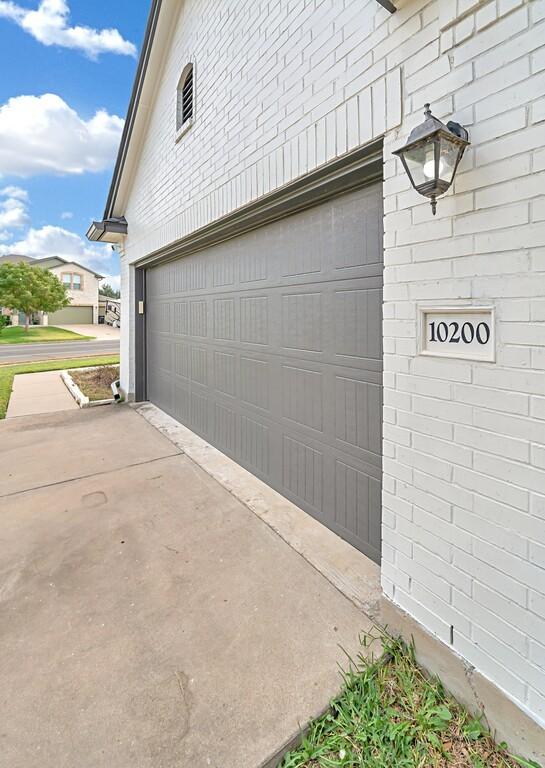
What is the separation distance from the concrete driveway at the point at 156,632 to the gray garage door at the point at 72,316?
146ft

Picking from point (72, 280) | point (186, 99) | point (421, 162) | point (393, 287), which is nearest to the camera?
point (421, 162)

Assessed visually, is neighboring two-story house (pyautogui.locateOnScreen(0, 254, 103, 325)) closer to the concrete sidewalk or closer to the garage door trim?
the concrete sidewalk

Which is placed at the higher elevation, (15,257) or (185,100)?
(15,257)

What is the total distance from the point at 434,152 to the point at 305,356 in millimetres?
1906

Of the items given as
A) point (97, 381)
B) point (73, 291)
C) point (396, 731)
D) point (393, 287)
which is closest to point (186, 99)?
point (393, 287)

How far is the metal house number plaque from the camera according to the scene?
62.7 inches

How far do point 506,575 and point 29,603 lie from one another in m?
2.59

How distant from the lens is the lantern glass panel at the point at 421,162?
1.57 metres

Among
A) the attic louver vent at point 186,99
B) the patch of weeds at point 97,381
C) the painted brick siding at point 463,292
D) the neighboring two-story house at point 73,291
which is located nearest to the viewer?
the painted brick siding at point 463,292

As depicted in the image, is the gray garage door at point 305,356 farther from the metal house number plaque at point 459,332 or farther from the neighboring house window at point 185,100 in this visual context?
the neighboring house window at point 185,100

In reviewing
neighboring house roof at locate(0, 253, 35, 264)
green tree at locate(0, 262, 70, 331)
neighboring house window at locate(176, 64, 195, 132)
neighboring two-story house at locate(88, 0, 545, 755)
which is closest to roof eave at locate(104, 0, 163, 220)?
neighboring two-story house at locate(88, 0, 545, 755)

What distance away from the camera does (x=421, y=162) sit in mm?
1615

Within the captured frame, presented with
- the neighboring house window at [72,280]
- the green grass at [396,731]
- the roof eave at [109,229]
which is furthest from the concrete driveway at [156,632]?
the neighboring house window at [72,280]

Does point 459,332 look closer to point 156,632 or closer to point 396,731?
point 396,731
